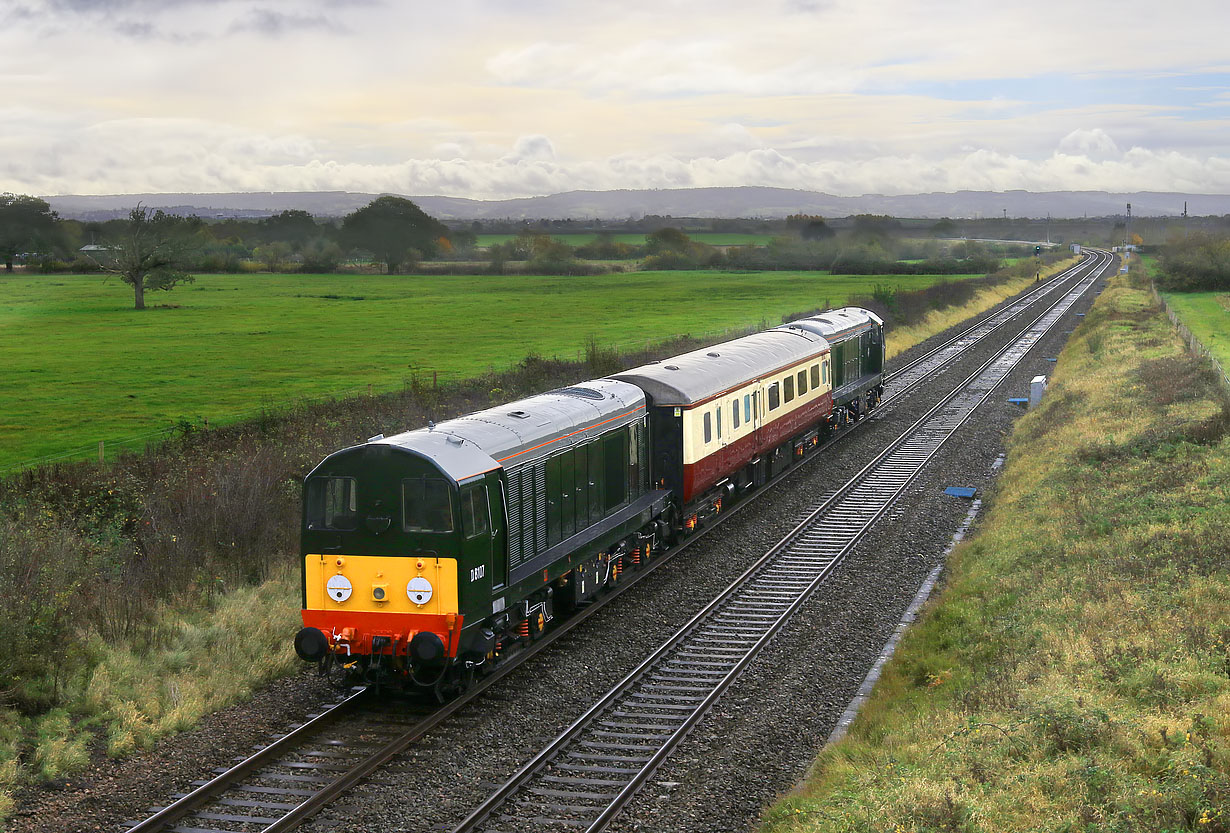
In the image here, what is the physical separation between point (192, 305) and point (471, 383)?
1895 inches

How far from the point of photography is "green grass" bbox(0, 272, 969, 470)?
38.1 meters

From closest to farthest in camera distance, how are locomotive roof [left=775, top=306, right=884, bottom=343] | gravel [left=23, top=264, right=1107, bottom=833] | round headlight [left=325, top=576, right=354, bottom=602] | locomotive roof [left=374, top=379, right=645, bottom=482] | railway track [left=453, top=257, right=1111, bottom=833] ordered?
1. gravel [left=23, top=264, right=1107, bottom=833]
2. railway track [left=453, top=257, right=1111, bottom=833]
3. round headlight [left=325, top=576, right=354, bottom=602]
4. locomotive roof [left=374, top=379, right=645, bottom=482]
5. locomotive roof [left=775, top=306, right=884, bottom=343]

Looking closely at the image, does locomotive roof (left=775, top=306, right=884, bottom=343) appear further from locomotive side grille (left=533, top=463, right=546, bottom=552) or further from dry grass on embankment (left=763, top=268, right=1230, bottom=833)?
locomotive side grille (left=533, top=463, right=546, bottom=552)

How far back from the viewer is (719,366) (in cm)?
2581

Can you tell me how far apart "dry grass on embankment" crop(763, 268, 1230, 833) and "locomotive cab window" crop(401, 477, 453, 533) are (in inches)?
211

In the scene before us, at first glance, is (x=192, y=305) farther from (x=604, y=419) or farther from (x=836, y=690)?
(x=836, y=690)

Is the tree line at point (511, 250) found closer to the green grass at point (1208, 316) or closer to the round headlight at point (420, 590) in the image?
the green grass at point (1208, 316)

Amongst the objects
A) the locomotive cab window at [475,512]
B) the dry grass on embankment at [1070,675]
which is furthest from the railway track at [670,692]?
the locomotive cab window at [475,512]

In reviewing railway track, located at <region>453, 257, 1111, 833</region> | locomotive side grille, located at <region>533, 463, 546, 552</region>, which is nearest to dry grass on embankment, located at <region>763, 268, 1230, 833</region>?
railway track, located at <region>453, 257, 1111, 833</region>

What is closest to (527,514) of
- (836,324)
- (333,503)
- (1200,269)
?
(333,503)

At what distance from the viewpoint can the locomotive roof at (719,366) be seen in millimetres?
22769

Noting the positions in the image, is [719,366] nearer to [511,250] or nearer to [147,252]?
[147,252]

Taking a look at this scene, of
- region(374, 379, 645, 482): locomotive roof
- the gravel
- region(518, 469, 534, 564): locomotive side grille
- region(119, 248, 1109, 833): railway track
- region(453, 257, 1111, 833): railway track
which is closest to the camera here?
region(119, 248, 1109, 833): railway track

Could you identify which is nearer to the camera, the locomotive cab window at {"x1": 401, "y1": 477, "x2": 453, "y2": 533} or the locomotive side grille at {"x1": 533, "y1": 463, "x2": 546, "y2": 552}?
the locomotive cab window at {"x1": 401, "y1": 477, "x2": 453, "y2": 533}
